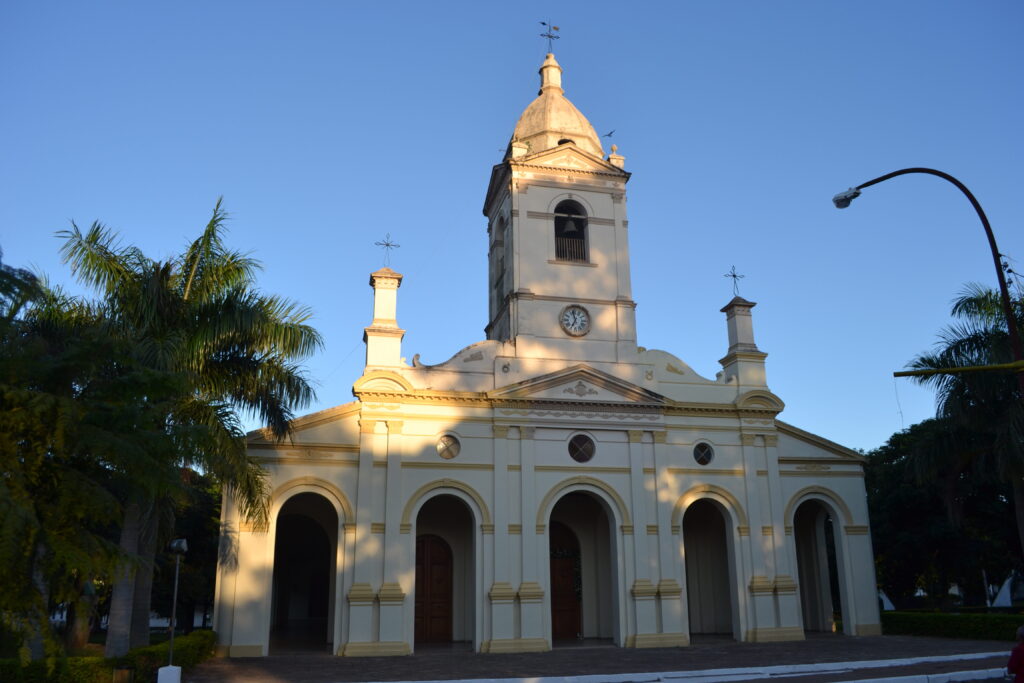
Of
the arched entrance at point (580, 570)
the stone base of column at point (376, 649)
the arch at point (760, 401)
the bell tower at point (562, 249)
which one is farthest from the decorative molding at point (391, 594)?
the arch at point (760, 401)

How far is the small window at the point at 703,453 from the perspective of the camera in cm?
2655

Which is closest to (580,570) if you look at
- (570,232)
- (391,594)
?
(391,594)

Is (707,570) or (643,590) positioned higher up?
(707,570)

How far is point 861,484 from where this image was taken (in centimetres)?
2781

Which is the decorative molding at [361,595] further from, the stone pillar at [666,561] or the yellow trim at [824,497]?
the yellow trim at [824,497]

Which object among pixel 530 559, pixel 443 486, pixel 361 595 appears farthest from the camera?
pixel 443 486

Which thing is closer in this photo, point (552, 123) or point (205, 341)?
point (205, 341)

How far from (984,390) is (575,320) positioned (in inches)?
460

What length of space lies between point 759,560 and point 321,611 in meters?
16.9

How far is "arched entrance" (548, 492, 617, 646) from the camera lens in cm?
2653

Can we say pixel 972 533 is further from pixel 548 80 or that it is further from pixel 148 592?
pixel 148 592

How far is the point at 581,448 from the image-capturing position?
25594 millimetres

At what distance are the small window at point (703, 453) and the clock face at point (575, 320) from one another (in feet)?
16.6

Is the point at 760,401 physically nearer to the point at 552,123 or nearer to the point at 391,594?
the point at 552,123
